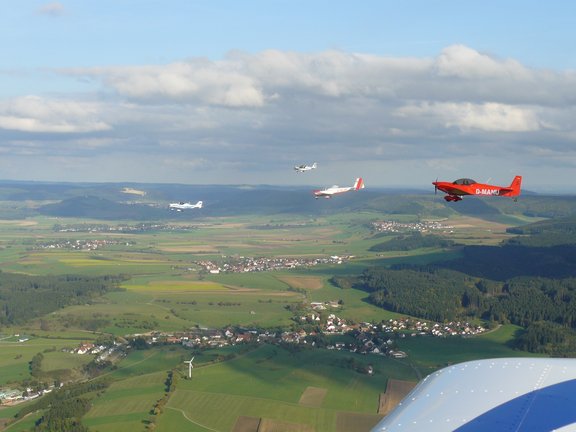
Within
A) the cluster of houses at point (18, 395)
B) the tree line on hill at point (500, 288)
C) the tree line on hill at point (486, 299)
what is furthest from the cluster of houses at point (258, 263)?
the cluster of houses at point (18, 395)

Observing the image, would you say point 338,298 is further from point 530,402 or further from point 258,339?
point 530,402

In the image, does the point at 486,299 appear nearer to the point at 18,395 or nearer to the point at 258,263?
the point at 258,263

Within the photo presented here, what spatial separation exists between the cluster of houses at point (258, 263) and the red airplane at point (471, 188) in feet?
439

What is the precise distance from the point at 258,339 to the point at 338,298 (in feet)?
123

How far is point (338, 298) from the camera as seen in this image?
123 m

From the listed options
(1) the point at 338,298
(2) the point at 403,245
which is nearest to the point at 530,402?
(1) the point at 338,298

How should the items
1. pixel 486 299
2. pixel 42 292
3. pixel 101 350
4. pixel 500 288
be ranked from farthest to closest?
pixel 42 292
pixel 500 288
pixel 486 299
pixel 101 350

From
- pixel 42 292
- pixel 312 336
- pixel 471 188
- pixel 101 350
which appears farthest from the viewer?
pixel 42 292

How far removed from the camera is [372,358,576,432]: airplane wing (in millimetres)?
9906

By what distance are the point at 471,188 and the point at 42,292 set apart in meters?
119

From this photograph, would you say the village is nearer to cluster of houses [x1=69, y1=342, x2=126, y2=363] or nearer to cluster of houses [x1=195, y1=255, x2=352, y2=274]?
cluster of houses [x1=69, y1=342, x2=126, y2=363]

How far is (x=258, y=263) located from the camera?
566 ft

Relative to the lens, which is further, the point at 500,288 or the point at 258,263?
the point at 258,263

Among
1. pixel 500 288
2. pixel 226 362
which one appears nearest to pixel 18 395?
pixel 226 362
